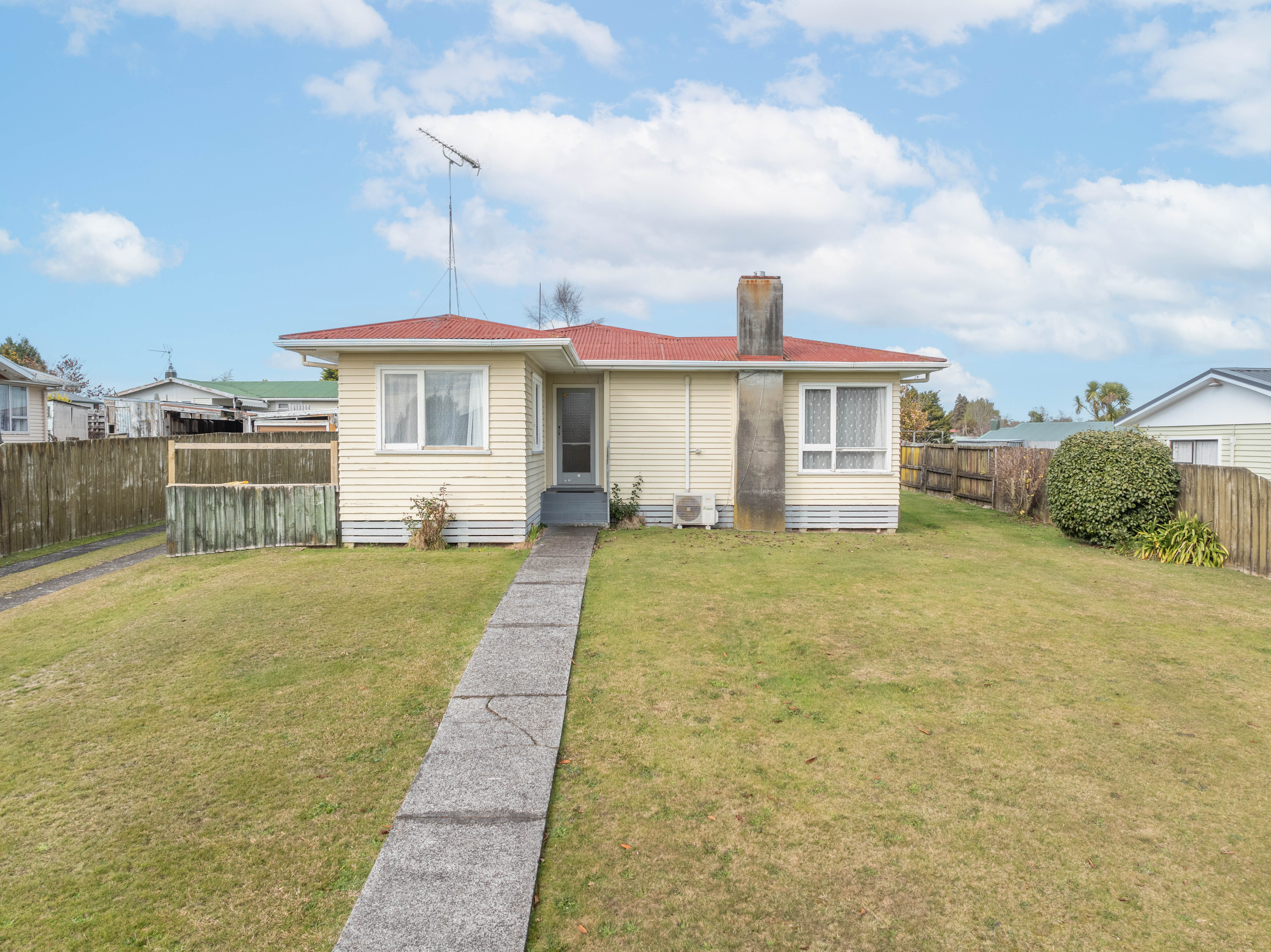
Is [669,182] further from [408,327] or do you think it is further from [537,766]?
[537,766]

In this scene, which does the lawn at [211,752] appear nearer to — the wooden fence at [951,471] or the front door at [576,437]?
the front door at [576,437]

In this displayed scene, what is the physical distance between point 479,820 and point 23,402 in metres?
21.4

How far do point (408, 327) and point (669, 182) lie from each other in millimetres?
12537

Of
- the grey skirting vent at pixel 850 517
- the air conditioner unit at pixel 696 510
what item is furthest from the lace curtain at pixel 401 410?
the grey skirting vent at pixel 850 517

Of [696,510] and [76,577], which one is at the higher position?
[696,510]

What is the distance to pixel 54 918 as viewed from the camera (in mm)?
2633

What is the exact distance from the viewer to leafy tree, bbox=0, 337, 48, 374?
4538 centimetres

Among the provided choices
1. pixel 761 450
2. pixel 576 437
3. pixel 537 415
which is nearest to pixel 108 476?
pixel 537 415

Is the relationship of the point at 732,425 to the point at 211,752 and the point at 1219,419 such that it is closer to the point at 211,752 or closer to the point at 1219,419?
the point at 211,752

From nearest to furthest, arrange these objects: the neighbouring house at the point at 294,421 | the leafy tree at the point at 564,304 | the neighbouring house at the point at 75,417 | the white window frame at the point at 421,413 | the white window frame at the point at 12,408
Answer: the white window frame at the point at 421,413 → the white window frame at the point at 12,408 → the neighbouring house at the point at 75,417 → the neighbouring house at the point at 294,421 → the leafy tree at the point at 564,304

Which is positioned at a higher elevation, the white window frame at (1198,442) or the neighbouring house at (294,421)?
the neighbouring house at (294,421)

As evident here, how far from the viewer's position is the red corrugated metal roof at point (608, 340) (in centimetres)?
993

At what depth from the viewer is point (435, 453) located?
33.8 ft

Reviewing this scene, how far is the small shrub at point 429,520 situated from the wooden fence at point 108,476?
1.60 metres
